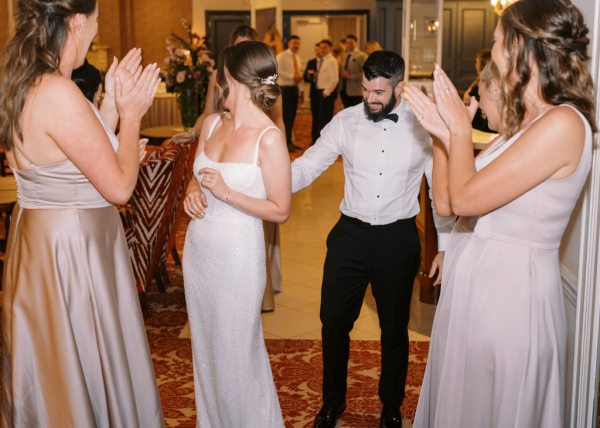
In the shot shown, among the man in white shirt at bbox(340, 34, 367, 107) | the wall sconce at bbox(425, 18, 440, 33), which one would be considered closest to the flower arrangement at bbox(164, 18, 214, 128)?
the wall sconce at bbox(425, 18, 440, 33)

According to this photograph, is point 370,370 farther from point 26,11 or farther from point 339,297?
point 26,11

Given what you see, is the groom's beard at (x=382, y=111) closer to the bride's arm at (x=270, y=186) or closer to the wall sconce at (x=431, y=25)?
the bride's arm at (x=270, y=186)

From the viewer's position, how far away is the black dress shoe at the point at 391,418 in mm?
3678

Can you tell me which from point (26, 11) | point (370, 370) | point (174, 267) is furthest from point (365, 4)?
point (26, 11)

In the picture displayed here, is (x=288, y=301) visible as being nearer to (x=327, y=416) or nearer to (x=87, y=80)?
(x=327, y=416)

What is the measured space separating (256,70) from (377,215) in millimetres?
880

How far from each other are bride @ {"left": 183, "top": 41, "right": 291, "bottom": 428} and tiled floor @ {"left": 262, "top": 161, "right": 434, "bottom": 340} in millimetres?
1801

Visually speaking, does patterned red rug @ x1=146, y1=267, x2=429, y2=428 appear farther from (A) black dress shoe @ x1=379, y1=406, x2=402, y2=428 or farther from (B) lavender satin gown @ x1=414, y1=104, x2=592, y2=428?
(B) lavender satin gown @ x1=414, y1=104, x2=592, y2=428

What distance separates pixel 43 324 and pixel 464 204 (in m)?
1.40

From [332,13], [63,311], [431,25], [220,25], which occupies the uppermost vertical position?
[332,13]

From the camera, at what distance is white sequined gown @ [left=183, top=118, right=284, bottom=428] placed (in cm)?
310

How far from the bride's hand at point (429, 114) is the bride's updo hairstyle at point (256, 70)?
2.51 ft

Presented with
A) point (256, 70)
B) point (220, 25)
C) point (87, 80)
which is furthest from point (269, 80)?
point (220, 25)

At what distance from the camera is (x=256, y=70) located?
303 cm
